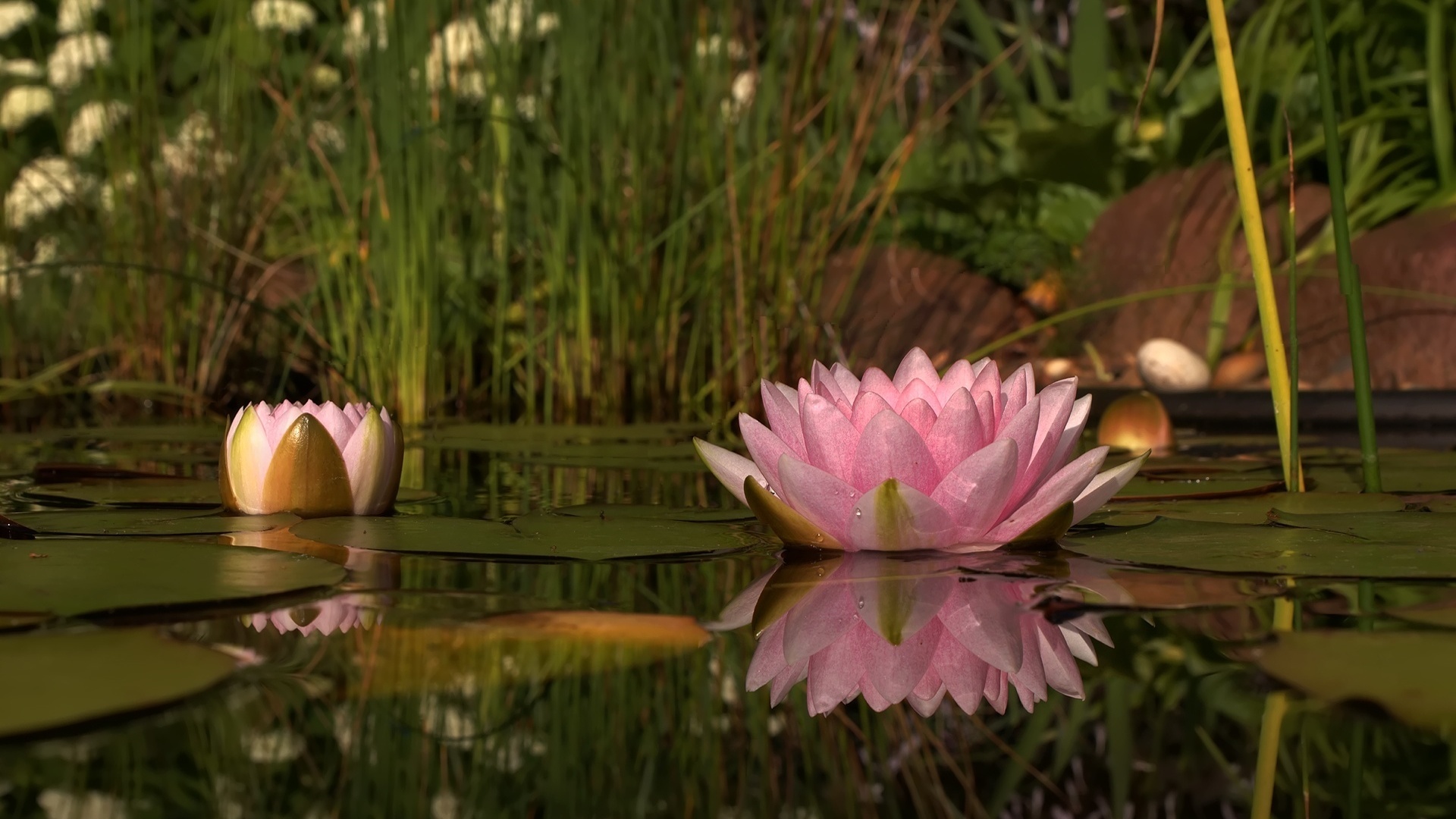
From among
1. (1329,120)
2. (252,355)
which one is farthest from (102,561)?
(252,355)

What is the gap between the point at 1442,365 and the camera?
3197 millimetres

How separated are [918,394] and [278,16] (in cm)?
268

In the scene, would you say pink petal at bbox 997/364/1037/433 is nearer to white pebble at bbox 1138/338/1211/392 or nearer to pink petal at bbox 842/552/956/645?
pink petal at bbox 842/552/956/645

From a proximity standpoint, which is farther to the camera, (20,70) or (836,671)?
(20,70)

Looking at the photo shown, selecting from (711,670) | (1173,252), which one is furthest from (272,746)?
(1173,252)

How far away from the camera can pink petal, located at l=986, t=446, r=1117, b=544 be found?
1054 millimetres

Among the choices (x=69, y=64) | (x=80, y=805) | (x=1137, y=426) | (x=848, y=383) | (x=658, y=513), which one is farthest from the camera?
(x=69, y=64)

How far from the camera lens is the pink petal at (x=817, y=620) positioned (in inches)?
30.4

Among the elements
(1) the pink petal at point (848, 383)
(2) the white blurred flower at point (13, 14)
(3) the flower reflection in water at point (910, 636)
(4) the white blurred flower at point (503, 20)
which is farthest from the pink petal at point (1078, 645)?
(2) the white blurred flower at point (13, 14)

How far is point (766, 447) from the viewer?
1.07m

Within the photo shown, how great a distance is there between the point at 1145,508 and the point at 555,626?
2.50 ft

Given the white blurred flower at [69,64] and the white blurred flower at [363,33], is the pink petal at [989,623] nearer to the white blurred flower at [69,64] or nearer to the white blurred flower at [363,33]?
the white blurred flower at [363,33]

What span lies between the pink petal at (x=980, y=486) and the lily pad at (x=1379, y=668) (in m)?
0.26

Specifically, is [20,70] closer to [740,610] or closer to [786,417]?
[786,417]
